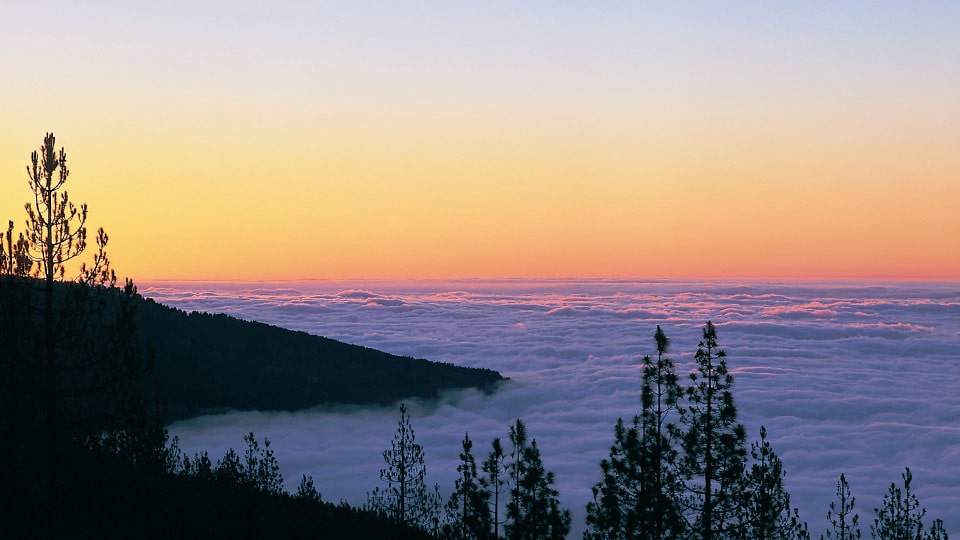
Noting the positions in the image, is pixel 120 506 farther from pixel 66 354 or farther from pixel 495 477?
pixel 495 477

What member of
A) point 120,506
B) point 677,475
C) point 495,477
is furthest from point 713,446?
point 120,506

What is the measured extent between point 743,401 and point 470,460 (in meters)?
166

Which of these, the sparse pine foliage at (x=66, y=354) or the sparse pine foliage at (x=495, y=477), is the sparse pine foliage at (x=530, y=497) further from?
the sparse pine foliage at (x=66, y=354)

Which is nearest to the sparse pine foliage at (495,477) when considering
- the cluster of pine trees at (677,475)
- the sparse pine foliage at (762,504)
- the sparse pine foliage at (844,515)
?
the cluster of pine trees at (677,475)

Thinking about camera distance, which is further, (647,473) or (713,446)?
(647,473)

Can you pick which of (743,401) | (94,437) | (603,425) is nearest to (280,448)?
(603,425)

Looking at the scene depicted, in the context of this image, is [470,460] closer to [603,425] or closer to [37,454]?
[37,454]

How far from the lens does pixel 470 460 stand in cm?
3916

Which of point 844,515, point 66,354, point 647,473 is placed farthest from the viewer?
point 844,515

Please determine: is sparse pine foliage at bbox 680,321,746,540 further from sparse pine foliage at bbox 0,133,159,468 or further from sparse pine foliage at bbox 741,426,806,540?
sparse pine foliage at bbox 0,133,159,468

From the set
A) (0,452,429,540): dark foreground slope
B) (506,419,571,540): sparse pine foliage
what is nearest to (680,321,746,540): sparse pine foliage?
(506,419,571,540): sparse pine foliage

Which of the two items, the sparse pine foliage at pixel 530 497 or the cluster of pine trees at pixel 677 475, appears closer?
the cluster of pine trees at pixel 677 475

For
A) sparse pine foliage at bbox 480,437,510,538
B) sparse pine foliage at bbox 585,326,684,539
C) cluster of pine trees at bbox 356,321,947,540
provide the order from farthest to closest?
sparse pine foliage at bbox 480,437,510,538
sparse pine foliage at bbox 585,326,684,539
cluster of pine trees at bbox 356,321,947,540

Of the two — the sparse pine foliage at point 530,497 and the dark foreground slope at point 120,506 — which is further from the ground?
the dark foreground slope at point 120,506
